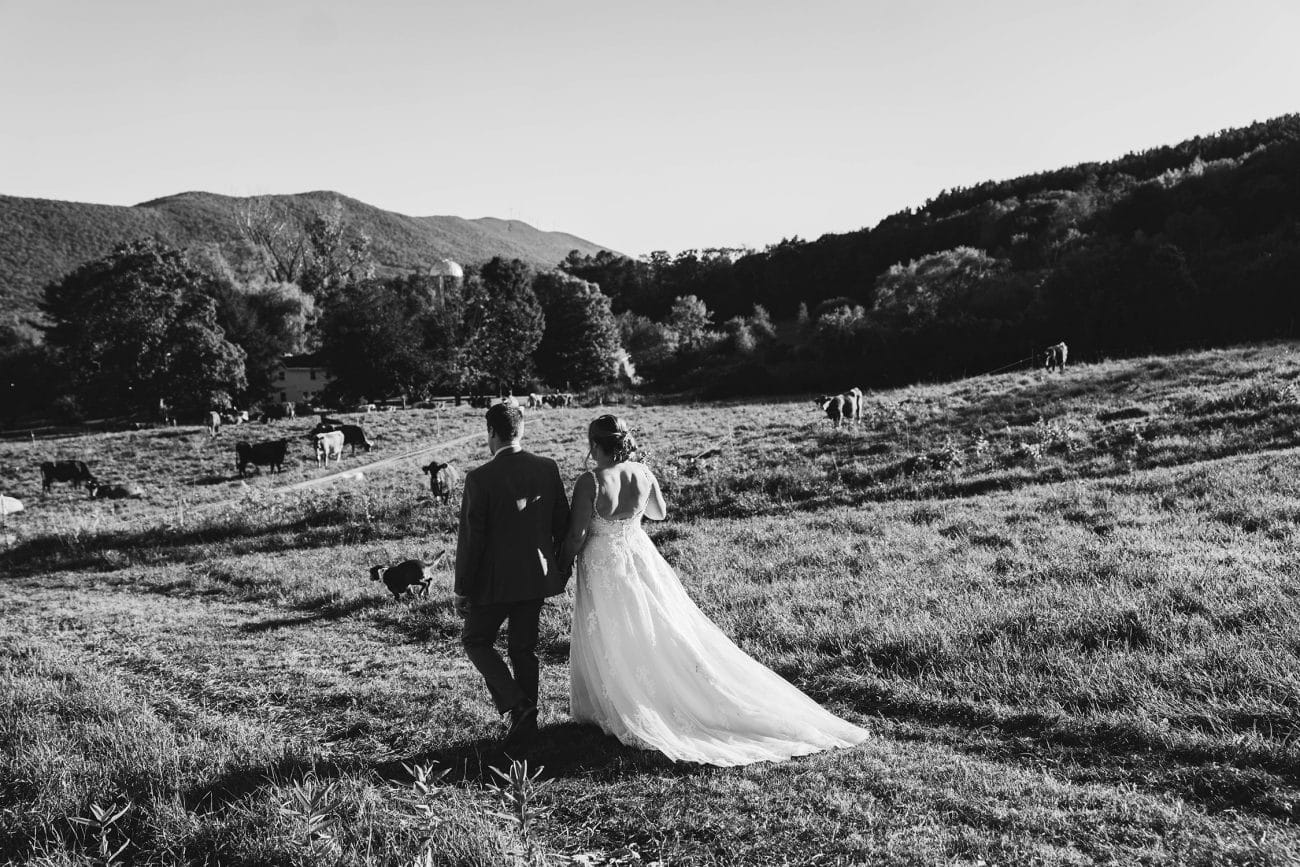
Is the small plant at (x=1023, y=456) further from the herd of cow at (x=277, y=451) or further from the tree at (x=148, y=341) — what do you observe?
the tree at (x=148, y=341)

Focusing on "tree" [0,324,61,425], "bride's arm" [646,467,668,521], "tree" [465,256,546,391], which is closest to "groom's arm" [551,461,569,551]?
"bride's arm" [646,467,668,521]

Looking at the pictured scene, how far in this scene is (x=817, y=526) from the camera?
1302 cm

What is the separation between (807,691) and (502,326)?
58.5 metres

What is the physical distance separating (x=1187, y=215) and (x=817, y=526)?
66.0 metres

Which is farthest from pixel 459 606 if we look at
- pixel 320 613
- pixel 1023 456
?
pixel 1023 456

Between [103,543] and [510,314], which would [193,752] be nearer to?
[103,543]

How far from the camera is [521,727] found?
522 centimetres

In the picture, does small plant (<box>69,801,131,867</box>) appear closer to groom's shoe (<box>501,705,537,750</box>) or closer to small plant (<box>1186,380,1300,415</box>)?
groom's shoe (<box>501,705,537,750</box>)

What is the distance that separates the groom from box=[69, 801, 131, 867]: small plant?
83.1 inches

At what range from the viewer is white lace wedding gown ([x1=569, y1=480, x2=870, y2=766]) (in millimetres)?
5039

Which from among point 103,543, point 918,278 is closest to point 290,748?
point 103,543

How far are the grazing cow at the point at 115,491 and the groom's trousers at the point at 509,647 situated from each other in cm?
2826

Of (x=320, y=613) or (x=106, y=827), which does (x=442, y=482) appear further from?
(x=106, y=827)

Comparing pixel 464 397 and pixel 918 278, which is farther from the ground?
pixel 918 278
